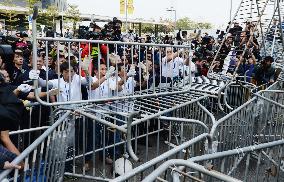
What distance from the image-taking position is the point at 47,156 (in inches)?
136

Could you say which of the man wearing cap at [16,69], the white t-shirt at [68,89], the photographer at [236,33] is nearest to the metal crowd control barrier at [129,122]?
the white t-shirt at [68,89]

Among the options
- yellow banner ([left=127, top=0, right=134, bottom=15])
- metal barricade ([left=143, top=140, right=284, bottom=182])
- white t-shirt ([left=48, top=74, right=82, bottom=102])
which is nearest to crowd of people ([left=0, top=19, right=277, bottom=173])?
white t-shirt ([left=48, top=74, right=82, bottom=102])

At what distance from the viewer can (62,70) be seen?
200 inches

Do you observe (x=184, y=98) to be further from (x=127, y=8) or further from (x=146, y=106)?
(x=127, y=8)

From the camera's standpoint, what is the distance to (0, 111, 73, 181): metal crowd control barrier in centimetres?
291

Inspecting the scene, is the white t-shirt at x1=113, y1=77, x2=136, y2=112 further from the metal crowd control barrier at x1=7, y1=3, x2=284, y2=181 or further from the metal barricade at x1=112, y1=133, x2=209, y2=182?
the metal barricade at x1=112, y1=133, x2=209, y2=182

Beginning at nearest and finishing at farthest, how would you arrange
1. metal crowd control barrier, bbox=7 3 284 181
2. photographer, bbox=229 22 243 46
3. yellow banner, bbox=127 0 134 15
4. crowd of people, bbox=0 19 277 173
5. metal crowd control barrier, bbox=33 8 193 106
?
crowd of people, bbox=0 19 277 173 < metal crowd control barrier, bbox=7 3 284 181 < metal crowd control barrier, bbox=33 8 193 106 < photographer, bbox=229 22 243 46 < yellow banner, bbox=127 0 134 15

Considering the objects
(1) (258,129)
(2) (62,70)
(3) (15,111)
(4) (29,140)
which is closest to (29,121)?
(4) (29,140)

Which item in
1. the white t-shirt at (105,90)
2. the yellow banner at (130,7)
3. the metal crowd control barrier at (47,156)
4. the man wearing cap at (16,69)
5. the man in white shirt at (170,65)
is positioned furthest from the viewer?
the yellow banner at (130,7)

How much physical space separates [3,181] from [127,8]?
22622 mm

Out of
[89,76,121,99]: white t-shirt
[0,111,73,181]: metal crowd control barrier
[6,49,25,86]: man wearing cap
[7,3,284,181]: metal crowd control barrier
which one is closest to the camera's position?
[0,111,73,181]: metal crowd control barrier

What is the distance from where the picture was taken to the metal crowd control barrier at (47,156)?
2910mm

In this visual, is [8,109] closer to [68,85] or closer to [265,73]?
[68,85]

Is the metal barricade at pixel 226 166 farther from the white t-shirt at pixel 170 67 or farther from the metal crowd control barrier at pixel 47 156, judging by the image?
the white t-shirt at pixel 170 67
